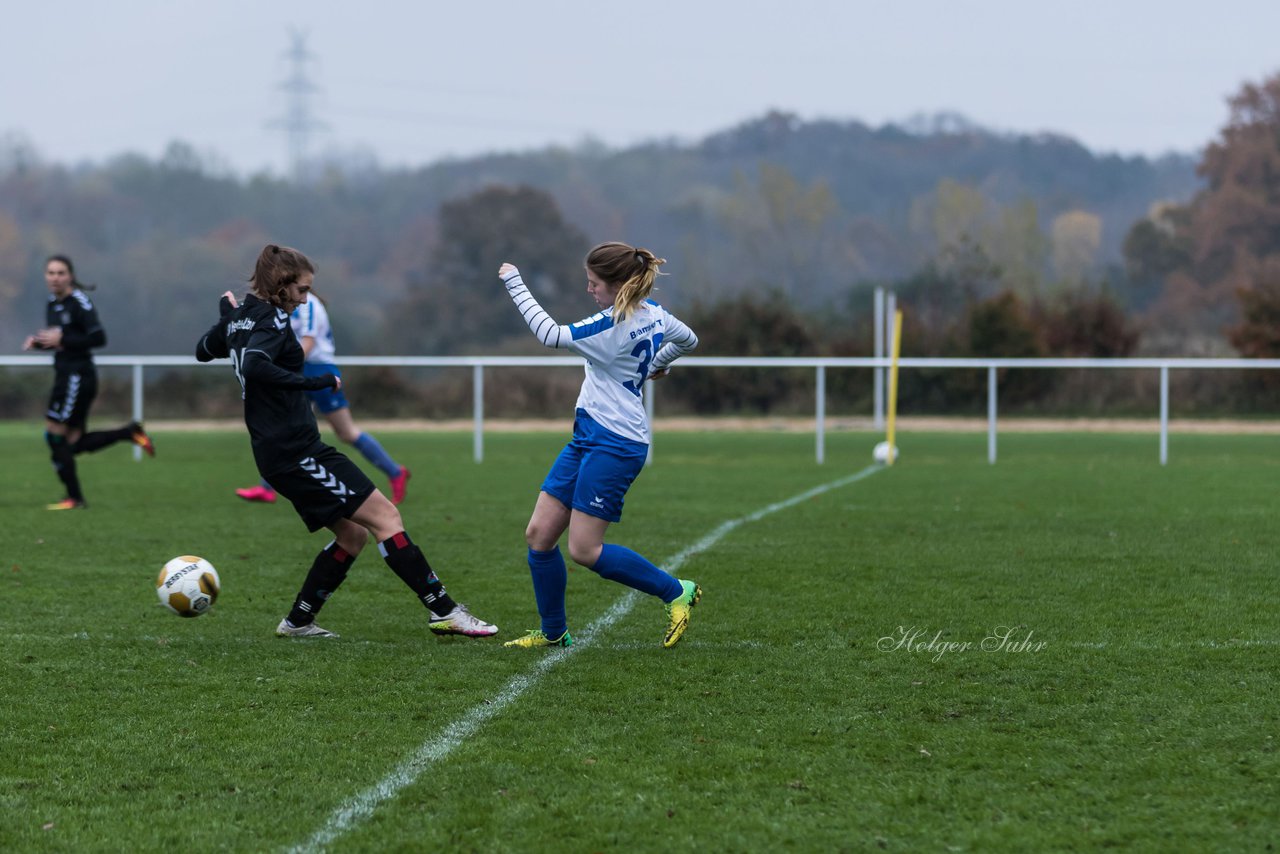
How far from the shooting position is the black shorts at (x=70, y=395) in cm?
1145

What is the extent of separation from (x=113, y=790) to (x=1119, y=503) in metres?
9.66

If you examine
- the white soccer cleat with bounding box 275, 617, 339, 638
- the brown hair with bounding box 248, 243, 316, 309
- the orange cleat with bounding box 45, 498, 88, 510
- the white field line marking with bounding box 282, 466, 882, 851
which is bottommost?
the orange cleat with bounding box 45, 498, 88, 510

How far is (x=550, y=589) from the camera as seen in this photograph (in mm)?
6039

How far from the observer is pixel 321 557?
20.9 ft

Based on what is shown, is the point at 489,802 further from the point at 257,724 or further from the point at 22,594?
the point at 22,594

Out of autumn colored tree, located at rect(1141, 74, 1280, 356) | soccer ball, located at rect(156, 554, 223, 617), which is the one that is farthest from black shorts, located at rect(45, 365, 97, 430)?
autumn colored tree, located at rect(1141, 74, 1280, 356)

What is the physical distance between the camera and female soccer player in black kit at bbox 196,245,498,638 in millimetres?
5941

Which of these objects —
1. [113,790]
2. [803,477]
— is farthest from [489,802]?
[803,477]

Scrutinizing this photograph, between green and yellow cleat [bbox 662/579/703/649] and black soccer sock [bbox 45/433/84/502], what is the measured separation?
719cm

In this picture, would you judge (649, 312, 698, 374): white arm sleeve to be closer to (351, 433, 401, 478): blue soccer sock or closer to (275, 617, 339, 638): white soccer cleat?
(275, 617, 339, 638): white soccer cleat

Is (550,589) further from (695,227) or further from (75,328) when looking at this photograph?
(695,227)

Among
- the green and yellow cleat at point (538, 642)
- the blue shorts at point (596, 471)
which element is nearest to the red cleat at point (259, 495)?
the green and yellow cleat at point (538, 642)

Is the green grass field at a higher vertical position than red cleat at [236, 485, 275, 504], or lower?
higher

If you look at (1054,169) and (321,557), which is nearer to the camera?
(321,557)
